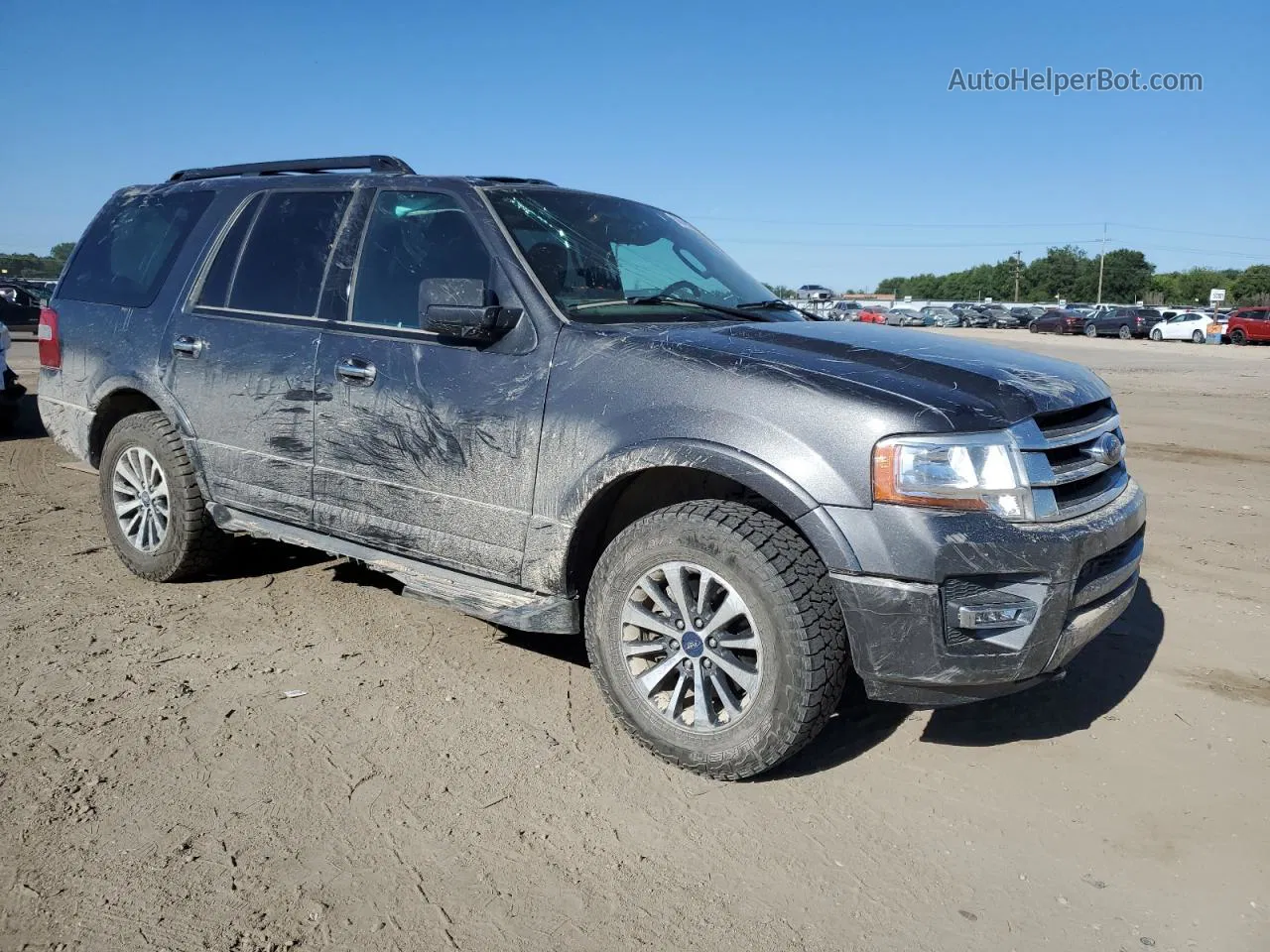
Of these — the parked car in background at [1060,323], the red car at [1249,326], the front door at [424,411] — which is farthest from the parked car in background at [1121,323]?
the front door at [424,411]

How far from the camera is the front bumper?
294 cm

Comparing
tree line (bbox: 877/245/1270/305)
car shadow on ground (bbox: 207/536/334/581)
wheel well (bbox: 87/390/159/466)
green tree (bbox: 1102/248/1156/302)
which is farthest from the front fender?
green tree (bbox: 1102/248/1156/302)

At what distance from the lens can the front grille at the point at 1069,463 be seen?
3.07 metres

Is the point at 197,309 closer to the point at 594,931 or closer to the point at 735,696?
the point at 735,696

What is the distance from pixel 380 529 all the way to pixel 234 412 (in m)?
1.04

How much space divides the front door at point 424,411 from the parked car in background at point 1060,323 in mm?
52524

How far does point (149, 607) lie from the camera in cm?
486

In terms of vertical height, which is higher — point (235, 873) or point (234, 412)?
point (234, 412)

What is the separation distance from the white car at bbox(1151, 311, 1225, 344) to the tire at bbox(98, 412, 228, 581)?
4629 cm

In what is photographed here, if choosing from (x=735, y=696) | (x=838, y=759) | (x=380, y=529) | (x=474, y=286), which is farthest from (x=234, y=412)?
(x=838, y=759)

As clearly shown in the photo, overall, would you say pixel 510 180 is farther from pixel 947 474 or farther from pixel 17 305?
pixel 17 305

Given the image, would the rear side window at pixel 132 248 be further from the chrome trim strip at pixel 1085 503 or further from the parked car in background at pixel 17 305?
the parked car in background at pixel 17 305

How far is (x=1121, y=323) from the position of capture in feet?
159

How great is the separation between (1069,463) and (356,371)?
264cm
